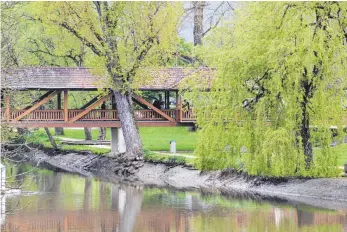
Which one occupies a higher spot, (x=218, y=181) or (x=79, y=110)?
(x=79, y=110)

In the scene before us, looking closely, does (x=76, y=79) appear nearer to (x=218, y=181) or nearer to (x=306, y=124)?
(x=218, y=181)

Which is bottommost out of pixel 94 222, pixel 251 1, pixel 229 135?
pixel 94 222

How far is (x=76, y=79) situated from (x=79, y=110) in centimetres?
147

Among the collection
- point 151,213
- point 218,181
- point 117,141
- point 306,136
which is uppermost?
point 306,136

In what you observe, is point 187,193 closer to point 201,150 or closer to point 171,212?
point 201,150

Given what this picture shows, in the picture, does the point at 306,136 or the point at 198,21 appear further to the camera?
the point at 198,21

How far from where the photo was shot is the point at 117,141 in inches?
1548

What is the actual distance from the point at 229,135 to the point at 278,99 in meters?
2.85

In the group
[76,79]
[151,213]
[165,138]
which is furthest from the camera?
[165,138]

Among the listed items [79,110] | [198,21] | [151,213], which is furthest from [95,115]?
[151,213]

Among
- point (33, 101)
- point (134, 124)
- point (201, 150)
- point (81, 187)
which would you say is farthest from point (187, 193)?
point (33, 101)

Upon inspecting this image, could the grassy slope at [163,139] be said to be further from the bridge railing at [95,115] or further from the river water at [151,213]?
the river water at [151,213]

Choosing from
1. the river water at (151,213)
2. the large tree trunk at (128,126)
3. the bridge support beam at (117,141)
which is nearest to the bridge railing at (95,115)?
the bridge support beam at (117,141)

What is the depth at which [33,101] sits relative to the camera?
A: 39469 millimetres
